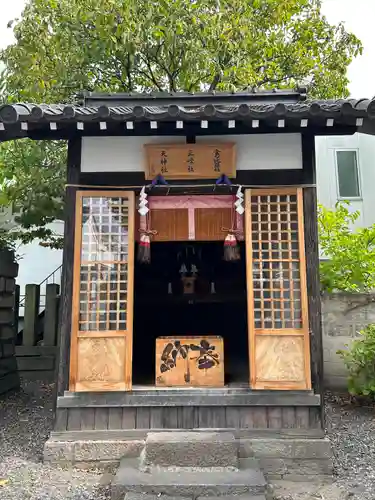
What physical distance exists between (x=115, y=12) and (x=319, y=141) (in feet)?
29.9

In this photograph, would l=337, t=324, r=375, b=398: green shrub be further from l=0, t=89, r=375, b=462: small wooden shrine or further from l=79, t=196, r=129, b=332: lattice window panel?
l=79, t=196, r=129, b=332: lattice window panel

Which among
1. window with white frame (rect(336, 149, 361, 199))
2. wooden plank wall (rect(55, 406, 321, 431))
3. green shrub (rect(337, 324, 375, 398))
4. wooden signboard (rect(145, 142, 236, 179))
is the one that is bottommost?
wooden plank wall (rect(55, 406, 321, 431))

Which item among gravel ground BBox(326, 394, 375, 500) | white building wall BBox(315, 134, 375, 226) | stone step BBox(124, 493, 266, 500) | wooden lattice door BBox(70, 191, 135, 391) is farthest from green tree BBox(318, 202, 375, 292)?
stone step BBox(124, 493, 266, 500)

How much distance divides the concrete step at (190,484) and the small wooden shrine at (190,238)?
38.6 inches

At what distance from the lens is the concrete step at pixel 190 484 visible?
4695 mm

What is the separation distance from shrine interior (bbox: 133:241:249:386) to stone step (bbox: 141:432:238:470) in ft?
16.5

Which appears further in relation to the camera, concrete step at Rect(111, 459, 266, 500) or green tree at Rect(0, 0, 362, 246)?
green tree at Rect(0, 0, 362, 246)

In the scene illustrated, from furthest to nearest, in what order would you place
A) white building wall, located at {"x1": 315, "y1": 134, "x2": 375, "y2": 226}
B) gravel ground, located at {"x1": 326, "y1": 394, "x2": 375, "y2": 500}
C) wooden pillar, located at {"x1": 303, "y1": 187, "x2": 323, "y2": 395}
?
white building wall, located at {"x1": 315, "y1": 134, "x2": 375, "y2": 226}, wooden pillar, located at {"x1": 303, "y1": 187, "x2": 323, "y2": 395}, gravel ground, located at {"x1": 326, "y1": 394, "x2": 375, "y2": 500}

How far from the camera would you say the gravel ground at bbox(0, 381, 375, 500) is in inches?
198

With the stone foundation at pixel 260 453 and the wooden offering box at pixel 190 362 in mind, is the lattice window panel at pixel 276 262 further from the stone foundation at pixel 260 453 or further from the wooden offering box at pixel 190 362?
the stone foundation at pixel 260 453

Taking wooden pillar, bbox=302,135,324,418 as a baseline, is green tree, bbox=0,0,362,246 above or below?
above

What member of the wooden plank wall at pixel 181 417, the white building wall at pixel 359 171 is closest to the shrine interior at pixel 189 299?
the wooden plank wall at pixel 181 417

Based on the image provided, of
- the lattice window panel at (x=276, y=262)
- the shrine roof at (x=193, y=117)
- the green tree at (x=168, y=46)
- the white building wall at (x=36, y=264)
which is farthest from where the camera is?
the white building wall at (x=36, y=264)

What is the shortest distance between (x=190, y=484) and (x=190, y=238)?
3.24 m
